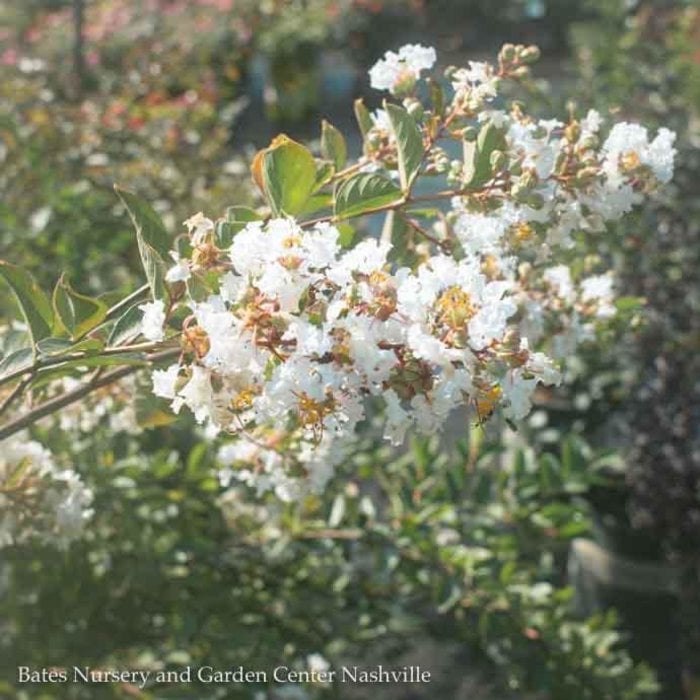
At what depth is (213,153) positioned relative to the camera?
2.99 metres

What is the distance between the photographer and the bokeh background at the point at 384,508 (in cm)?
145

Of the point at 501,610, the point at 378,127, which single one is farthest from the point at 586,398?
the point at 378,127

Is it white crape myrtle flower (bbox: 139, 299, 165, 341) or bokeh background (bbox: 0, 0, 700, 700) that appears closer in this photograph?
white crape myrtle flower (bbox: 139, 299, 165, 341)

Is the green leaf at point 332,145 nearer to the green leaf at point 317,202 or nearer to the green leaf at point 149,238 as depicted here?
the green leaf at point 317,202

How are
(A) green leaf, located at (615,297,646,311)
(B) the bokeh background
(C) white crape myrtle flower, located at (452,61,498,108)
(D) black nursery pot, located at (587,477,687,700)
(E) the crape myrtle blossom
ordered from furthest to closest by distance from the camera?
1. (D) black nursery pot, located at (587,477,687,700)
2. (B) the bokeh background
3. (A) green leaf, located at (615,297,646,311)
4. (C) white crape myrtle flower, located at (452,61,498,108)
5. (E) the crape myrtle blossom

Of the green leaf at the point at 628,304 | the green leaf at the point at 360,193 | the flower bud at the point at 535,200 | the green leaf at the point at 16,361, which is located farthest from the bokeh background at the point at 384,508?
the flower bud at the point at 535,200

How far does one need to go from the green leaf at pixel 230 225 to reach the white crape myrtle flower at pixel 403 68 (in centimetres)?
20

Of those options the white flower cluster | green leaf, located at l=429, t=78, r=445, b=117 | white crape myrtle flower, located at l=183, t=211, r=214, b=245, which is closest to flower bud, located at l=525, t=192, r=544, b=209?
green leaf, located at l=429, t=78, r=445, b=117

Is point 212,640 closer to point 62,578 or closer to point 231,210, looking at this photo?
point 62,578

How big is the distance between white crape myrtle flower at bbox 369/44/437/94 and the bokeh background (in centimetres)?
29

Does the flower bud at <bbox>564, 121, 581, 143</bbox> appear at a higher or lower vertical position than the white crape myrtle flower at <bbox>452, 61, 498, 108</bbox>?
lower

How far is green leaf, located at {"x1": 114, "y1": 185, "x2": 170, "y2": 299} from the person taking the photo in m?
0.76

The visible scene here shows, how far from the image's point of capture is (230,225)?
2.54 feet

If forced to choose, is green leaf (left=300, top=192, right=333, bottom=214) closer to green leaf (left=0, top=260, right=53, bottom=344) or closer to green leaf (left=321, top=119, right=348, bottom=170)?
green leaf (left=321, top=119, right=348, bottom=170)
